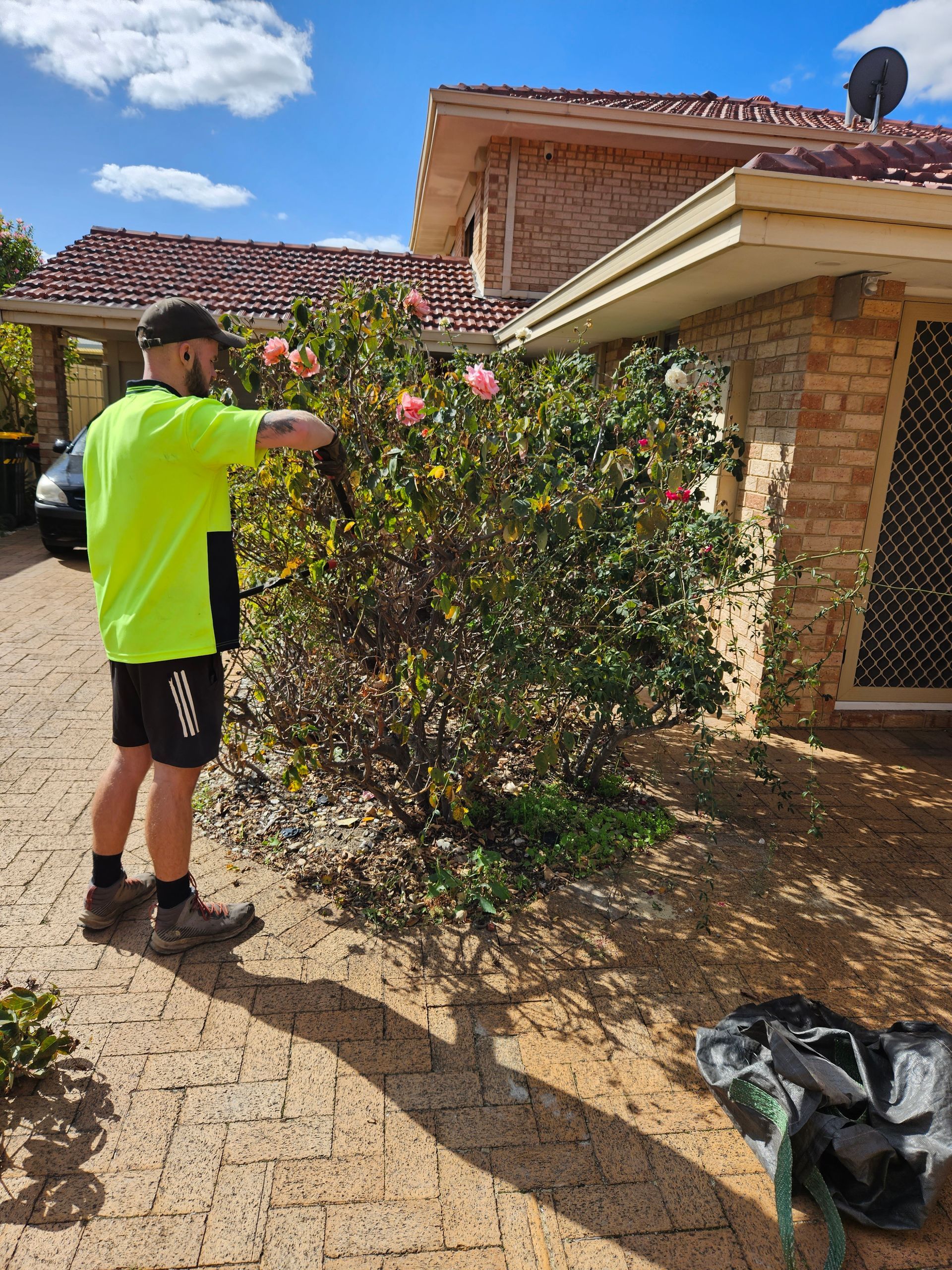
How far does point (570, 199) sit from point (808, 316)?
7876mm

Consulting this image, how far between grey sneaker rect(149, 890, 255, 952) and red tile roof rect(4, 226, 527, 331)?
30.1ft

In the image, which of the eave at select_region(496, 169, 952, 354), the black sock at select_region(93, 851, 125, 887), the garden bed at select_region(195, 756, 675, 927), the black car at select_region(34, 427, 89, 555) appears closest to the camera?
the black sock at select_region(93, 851, 125, 887)

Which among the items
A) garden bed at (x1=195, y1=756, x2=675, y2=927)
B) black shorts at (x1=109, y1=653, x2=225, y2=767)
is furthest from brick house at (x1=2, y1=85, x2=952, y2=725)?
black shorts at (x1=109, y1=653, x2=225, y2=767)

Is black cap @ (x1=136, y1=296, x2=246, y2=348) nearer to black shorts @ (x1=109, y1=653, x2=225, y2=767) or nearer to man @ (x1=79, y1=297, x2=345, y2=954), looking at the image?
man @ (x1=79, y1=297, x2=345, y2=954)

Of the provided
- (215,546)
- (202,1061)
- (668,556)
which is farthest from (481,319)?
(202,1061)

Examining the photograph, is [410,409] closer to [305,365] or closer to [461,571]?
[305,365]

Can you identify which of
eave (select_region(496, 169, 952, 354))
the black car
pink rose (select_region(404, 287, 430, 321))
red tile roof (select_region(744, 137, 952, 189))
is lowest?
the black car

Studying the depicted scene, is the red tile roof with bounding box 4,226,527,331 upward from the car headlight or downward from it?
upward

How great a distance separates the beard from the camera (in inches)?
111

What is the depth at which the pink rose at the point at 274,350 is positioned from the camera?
2.89m

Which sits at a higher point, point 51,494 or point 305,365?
point 305,365

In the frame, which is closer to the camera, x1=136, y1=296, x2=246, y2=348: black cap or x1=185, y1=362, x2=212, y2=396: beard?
x1=136, y1=296, x2=246, y2=348: black cap

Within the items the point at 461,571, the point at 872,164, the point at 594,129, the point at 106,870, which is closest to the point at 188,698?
the point at 106,870

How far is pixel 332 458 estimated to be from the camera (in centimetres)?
261
